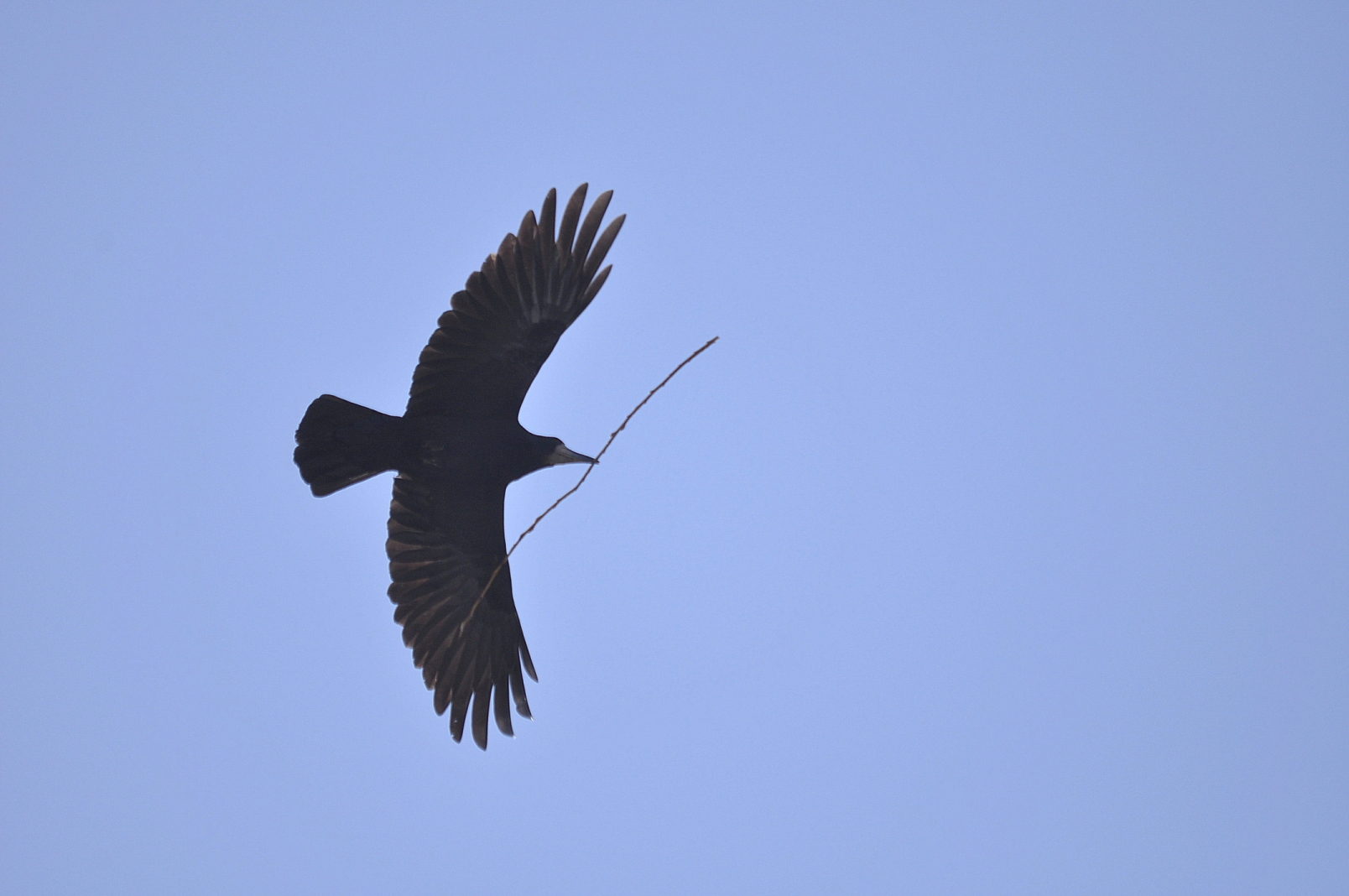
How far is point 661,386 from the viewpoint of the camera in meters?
6.23

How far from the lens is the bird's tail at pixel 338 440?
841 centimetres

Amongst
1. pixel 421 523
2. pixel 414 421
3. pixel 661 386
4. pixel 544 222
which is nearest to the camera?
pixel 661 386

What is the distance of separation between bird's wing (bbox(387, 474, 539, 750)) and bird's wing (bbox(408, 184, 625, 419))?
1.06 meters

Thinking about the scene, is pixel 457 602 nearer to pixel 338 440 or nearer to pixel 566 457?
pixel 566 457

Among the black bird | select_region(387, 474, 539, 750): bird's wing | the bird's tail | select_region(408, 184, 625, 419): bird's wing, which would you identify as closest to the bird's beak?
the black bird

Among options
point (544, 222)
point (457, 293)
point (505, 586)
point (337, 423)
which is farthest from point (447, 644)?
point (544, 222)

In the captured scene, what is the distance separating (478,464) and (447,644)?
174 centimetres

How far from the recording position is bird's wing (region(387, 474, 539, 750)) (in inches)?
370

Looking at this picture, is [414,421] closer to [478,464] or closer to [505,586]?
[478,464]

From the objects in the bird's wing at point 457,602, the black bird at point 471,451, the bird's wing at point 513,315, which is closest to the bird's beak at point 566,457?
the black bird at point 471,451

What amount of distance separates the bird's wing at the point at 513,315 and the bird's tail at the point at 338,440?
303mm

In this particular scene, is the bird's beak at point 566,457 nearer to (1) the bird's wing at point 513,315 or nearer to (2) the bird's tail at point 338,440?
(1) the bird's wing at point 513,315

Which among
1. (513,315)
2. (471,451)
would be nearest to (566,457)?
(471,451)

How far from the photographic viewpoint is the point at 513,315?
8.37m
